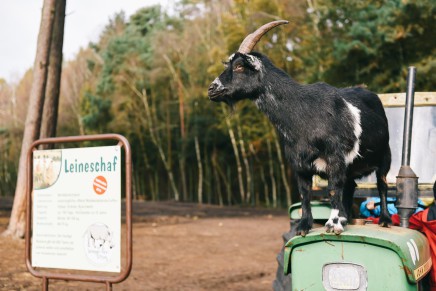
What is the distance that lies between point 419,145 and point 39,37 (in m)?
8.74

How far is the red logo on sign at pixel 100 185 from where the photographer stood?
4.95 m

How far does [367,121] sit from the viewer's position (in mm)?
3857

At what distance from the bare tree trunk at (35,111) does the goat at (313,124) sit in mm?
8721

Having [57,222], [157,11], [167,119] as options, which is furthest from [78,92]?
[57,222]

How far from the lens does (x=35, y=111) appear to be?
475 inches

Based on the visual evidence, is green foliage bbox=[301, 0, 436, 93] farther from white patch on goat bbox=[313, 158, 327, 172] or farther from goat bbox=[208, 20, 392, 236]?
white patch on goat bbox=[313, 158, 327, 172]

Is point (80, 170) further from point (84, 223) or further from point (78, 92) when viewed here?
point (78, 92)

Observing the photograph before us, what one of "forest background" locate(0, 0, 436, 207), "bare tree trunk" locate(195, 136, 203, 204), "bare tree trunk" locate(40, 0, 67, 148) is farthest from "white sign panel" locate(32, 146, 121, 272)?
"bare tree trunk" locate(195, 136, 203, 204)

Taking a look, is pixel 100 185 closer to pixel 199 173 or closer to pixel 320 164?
pixel 320 164

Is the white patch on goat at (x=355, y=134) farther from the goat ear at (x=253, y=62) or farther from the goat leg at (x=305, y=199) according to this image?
the goat ear at (x=253, y=62)

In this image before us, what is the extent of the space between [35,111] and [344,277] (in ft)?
31.8

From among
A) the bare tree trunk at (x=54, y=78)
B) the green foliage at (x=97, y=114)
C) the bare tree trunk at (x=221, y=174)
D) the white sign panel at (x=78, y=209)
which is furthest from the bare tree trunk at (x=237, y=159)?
the white sign panel at (x=78, y=209)

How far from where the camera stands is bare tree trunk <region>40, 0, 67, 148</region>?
12625 mm

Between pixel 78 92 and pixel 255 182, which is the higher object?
pixel 78 92
